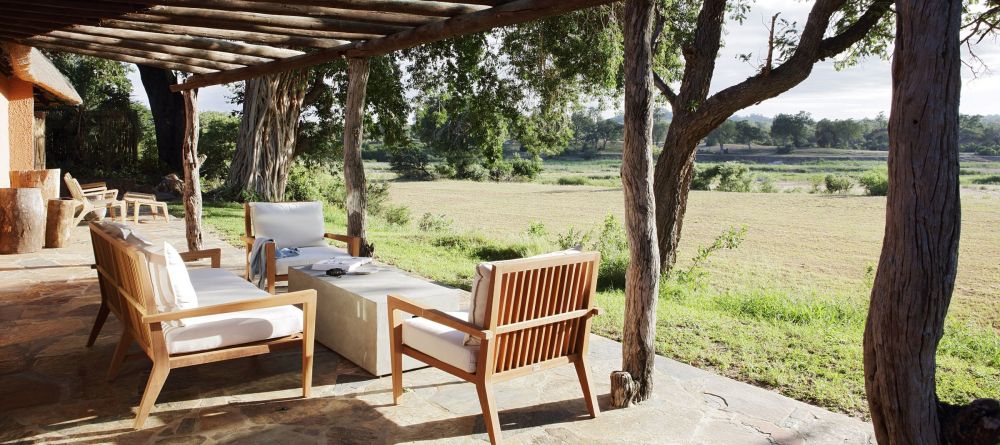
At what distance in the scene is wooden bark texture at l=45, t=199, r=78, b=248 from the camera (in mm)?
8742

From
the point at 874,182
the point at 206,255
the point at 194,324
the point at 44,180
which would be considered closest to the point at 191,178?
the point at 206,255

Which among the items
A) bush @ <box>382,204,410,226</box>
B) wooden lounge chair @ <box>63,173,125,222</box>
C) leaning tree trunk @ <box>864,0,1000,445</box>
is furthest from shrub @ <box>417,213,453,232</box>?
leaning tree trunk @ <box>864,0,1000,445</box>

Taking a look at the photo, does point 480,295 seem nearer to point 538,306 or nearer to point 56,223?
point 538,306

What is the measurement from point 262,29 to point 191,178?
3672mm

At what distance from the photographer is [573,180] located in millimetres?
36125

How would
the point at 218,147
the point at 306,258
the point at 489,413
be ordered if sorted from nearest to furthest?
the point at 489,413 < the point at 306,258 < the point at 218,147

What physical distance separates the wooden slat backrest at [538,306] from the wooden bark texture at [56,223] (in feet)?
25.9

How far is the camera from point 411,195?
28.7m

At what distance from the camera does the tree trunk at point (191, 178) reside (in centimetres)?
800

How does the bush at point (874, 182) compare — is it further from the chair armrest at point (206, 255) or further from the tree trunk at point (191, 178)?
the chair armrest at point (206, 255)

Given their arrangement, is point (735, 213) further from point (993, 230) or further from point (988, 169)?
point (988, 169)

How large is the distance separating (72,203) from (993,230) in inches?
762

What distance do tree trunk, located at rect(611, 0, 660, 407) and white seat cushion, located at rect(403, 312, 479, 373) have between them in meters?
0.92

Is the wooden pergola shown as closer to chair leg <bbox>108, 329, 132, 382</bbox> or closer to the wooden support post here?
the wooden support post
